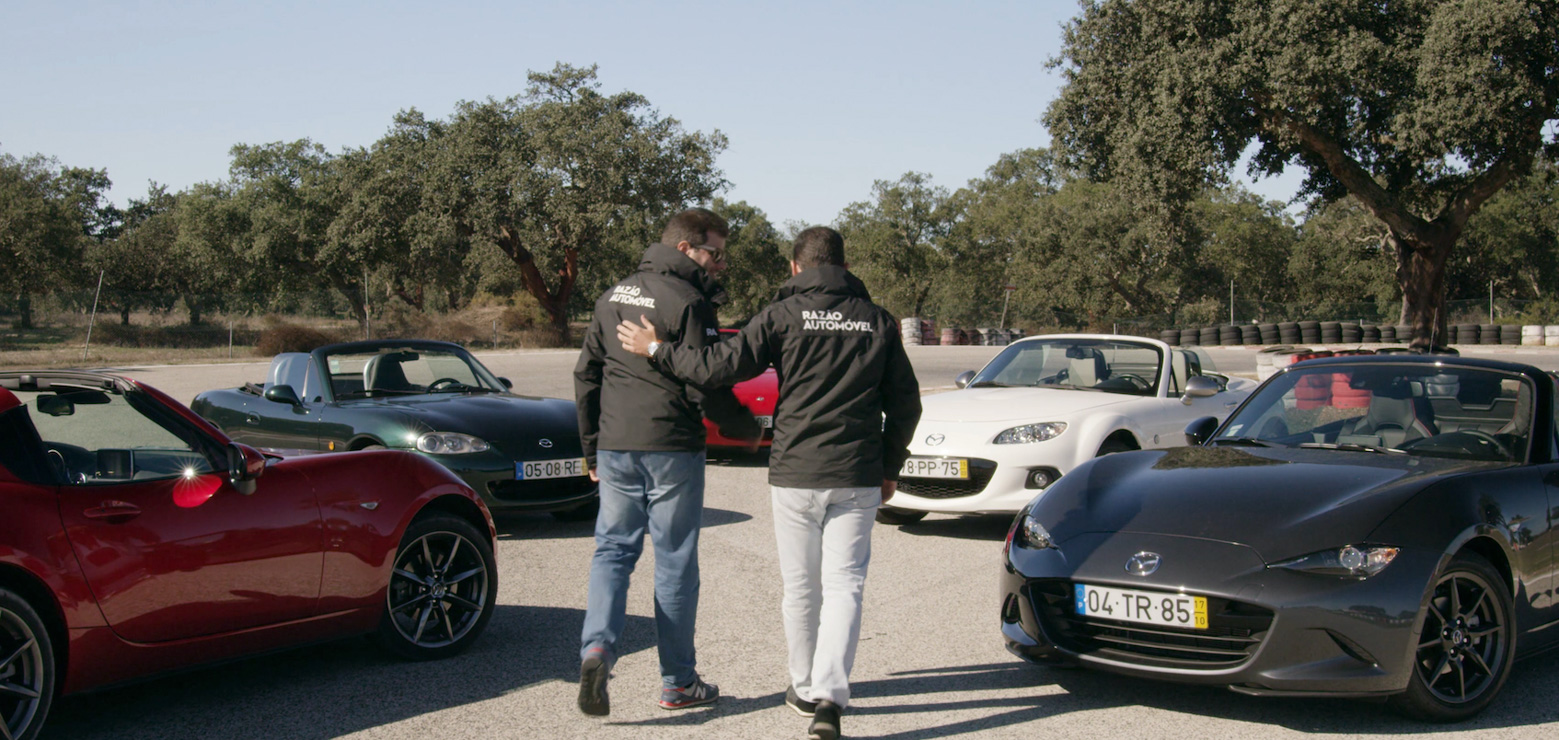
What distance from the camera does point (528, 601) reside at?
6.05 meters

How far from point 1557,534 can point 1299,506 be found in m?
1.16

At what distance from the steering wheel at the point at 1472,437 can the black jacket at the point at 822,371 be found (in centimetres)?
247

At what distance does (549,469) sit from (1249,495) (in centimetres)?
476

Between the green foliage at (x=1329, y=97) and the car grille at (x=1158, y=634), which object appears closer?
the car grille at (x=1158, y=634)

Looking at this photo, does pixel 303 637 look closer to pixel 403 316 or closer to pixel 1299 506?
pixel 1299 506

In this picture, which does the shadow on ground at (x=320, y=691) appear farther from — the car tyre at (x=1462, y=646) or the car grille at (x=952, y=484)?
the car tyre at (x=1462, y=646)

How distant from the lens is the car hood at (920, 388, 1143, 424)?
7875 millimetres

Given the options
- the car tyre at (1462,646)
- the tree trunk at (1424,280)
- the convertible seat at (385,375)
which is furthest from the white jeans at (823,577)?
the tree trunk at (1424,280)

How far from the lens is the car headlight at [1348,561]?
3871mm

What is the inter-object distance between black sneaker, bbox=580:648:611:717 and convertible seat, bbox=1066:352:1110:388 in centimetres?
580

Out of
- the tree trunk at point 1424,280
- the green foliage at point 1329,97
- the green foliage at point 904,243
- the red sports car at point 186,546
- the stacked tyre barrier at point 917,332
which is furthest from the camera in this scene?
the green foliage at point 904,243

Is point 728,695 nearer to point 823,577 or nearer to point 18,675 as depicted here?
point 823,577

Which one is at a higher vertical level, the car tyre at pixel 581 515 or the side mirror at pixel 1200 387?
the side mirror at pixel 1200 387

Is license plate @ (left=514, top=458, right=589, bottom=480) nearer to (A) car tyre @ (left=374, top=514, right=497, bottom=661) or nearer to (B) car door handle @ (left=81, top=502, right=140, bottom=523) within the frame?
(A) car tyre @ (left=374, top=514, right=497, bottom=661)
